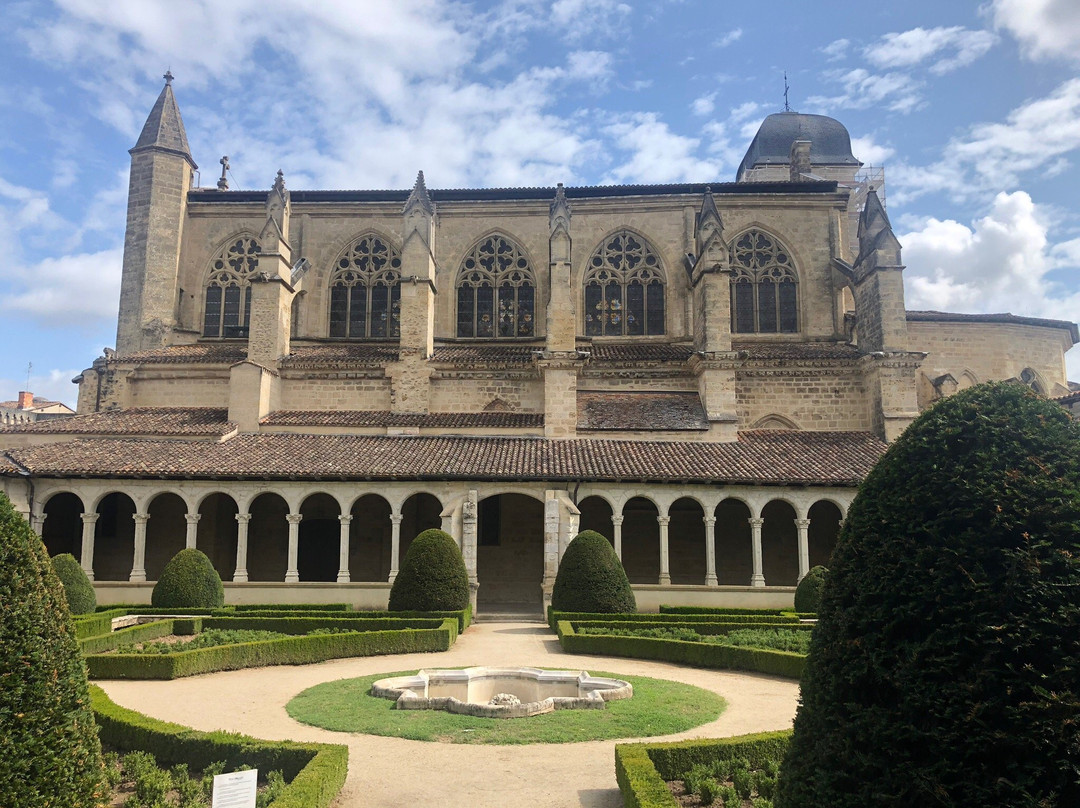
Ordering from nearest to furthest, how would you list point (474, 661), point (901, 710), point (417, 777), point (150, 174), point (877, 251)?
1. point (901, 710)
2. point (417, 777)
3. point (474, 661)
4. point (877, 251)
5. point (150, 174)

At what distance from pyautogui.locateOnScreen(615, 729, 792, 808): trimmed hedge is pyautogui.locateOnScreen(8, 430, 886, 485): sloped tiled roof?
13986 millimetres

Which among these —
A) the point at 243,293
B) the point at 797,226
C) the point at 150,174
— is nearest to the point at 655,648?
the point at 797,226

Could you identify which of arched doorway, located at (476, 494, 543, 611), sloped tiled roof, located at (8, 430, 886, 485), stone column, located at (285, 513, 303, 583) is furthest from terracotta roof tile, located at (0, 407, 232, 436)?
arched doorway, located at (476, 494, 543, 611)

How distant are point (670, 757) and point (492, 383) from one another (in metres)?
20.6

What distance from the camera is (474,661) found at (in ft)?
42.6

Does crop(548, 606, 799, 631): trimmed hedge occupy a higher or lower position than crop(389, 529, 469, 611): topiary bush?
lower

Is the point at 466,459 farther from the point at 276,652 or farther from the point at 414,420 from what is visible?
the point at 276,652

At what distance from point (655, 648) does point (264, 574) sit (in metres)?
14.8

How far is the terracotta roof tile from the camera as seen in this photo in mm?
24141

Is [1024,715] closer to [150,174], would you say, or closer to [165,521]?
[165,521]

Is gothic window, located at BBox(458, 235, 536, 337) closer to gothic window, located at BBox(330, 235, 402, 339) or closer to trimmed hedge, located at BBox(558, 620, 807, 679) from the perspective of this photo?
gothic window, located at BBox(330, 235, 402, 339)

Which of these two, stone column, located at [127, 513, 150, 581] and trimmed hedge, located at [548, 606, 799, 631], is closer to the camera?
trimmed hedge, located at [548, 606, 799, 631]

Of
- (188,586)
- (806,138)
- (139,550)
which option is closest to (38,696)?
(188,586)

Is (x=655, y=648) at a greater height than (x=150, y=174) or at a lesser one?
lesser
